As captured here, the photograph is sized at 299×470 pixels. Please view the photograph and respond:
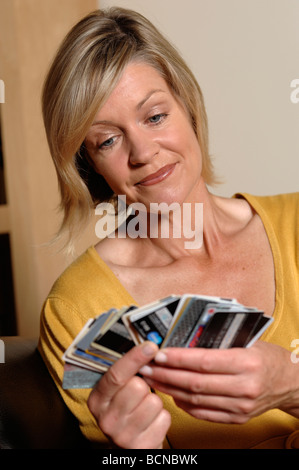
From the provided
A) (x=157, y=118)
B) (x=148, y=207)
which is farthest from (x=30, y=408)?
(x=157, y=118)

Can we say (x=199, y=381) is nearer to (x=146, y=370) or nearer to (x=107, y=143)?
(x=146, y=370)

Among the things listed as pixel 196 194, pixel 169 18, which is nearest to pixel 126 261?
pixel 196 194

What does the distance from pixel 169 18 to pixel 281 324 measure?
1662 millimetres

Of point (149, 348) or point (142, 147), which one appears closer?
point (149, 348)

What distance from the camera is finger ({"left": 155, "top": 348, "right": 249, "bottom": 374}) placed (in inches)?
43.8

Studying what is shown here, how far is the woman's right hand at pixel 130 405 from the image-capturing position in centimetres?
112

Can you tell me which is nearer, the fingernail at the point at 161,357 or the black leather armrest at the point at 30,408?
the fingernail at the point at 161,357

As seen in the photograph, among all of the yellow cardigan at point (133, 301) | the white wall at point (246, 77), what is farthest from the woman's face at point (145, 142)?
the white wall at point (246, 77)

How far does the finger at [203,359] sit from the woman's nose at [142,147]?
1.93ft

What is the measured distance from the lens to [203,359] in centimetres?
111

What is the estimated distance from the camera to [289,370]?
1236mm

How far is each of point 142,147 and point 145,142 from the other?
15mm

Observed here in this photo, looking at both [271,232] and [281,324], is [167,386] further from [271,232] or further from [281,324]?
[271,232]

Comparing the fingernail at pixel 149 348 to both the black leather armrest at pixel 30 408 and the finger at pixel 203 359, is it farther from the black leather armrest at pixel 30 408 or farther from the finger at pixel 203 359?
the black leather armrest at pixel 30 408
